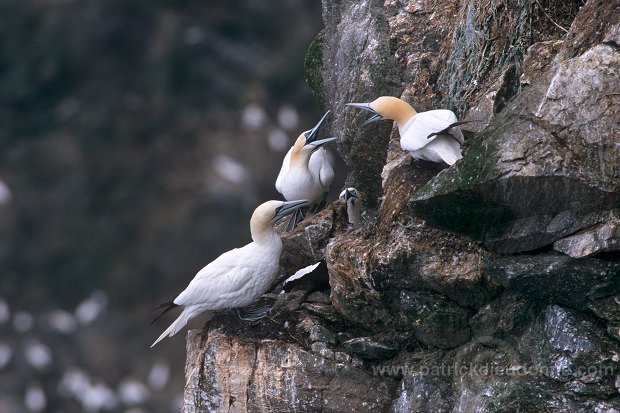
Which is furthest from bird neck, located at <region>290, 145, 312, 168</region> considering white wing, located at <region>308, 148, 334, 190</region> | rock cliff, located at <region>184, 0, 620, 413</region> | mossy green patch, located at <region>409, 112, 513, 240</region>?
mossy green patch, located at <region>409, 112, 513, 240</region>

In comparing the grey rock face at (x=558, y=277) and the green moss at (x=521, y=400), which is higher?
the grey rock face at (x=558, y=277)

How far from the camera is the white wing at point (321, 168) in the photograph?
8281 mm

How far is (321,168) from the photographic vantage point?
27.4 feet

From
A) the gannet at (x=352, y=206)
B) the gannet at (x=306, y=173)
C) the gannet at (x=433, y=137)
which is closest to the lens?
the gannet at (x=433, y=137)

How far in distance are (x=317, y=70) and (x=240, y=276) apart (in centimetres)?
288

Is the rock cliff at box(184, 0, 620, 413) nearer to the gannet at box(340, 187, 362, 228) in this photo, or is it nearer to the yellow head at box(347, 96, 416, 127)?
the gannet at box(340, 187, 362, 228)

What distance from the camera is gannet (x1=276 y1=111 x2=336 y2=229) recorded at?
26.5ft

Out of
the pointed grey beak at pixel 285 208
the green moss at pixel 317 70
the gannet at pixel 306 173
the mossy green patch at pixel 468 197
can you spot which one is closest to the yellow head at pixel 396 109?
the pointed grey beak at pixel 285 208

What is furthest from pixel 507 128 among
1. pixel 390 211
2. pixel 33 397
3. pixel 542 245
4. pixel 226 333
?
pixel 33 397

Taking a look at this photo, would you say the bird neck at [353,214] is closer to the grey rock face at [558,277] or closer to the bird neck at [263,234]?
the bird neck at [263,234]

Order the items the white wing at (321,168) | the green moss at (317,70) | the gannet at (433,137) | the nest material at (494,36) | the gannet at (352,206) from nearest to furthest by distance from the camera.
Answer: the gannet at (433,137) → the nest material at (494,36) → the gannet at (352,206) → the white wing at (321,168) → the green moss at (317,70)

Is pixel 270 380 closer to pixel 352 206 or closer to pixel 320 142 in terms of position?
pixel 352 206

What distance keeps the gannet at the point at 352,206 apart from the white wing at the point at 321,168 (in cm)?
117

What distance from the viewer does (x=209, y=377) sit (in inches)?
251
